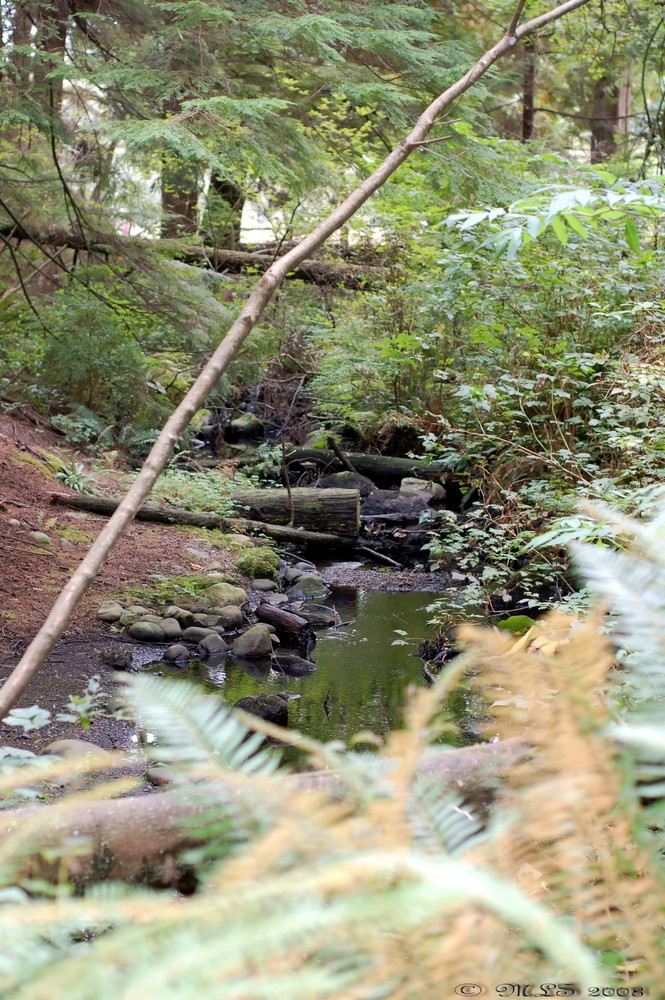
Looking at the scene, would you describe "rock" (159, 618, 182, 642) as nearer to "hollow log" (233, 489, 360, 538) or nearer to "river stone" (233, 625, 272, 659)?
"river stone" (233, 625, 272, 659)

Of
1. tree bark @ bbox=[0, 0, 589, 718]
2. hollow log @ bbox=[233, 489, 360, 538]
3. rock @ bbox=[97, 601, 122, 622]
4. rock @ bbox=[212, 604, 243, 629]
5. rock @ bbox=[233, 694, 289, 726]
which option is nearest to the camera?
tree bark @ bbox=[0, 0, 589, 718]

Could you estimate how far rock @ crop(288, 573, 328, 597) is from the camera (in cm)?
727

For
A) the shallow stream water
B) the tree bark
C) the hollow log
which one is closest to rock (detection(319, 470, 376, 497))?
the hollow log

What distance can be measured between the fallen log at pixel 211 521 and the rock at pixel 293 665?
261cm

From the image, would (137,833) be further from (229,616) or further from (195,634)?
(229,616)

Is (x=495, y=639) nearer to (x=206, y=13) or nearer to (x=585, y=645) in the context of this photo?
(x=585, y=645)

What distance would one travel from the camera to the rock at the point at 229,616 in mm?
6199

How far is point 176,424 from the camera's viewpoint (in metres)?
2.03

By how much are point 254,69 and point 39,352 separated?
5282 mm

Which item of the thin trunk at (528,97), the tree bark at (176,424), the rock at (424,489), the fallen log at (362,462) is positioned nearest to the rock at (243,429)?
the fallen log at (362,462)

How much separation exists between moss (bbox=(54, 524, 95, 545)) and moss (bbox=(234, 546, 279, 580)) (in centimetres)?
134

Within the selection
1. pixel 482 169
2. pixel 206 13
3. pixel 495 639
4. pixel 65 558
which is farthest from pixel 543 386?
pixel 495 639

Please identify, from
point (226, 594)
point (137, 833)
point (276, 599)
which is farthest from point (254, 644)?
point (137, 833)

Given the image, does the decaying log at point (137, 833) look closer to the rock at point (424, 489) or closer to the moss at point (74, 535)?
the moss at point (74, 535)
